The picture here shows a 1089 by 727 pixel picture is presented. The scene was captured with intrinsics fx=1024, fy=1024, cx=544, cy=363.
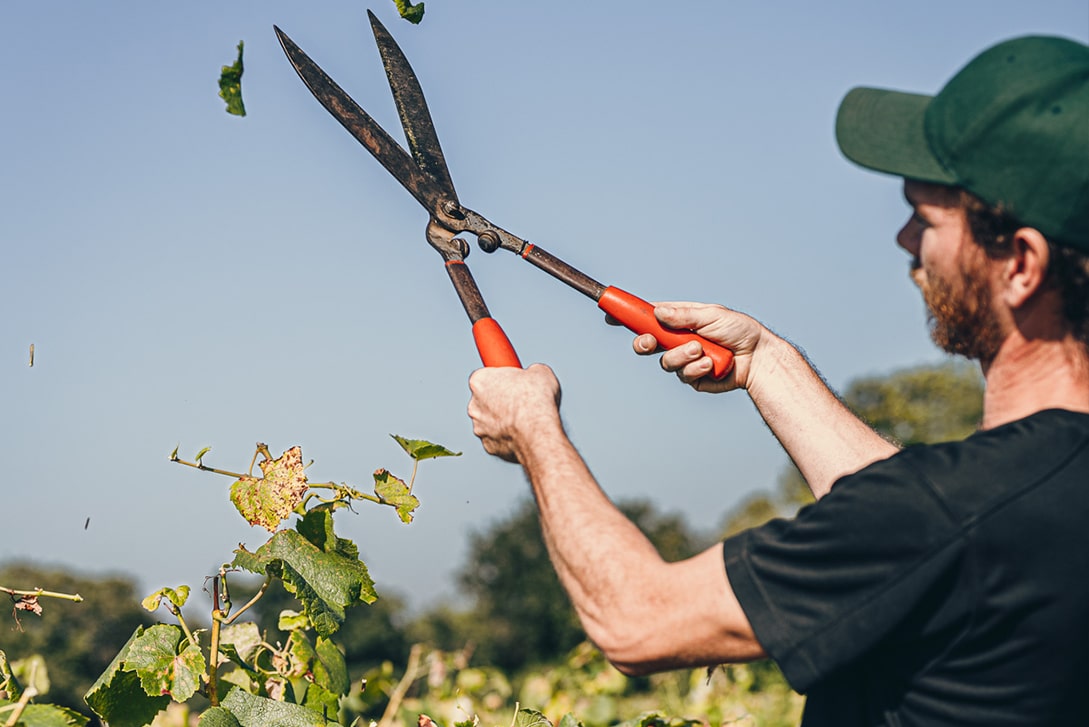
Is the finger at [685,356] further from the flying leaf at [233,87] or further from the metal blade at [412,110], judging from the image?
the flying leaf at [233,87]

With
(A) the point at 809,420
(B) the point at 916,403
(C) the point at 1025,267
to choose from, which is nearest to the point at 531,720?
(A) the point at 809,420

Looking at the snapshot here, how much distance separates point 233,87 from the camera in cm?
236

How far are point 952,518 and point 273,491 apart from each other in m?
1.37

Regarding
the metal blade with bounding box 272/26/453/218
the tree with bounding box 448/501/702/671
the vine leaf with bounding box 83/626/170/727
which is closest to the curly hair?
the metal blade with bounding box 272/26/453/218

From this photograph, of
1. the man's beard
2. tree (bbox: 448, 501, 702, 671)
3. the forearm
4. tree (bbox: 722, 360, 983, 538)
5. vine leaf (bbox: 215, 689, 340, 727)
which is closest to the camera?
the man's beard

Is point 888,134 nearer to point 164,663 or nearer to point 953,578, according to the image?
point 953,578

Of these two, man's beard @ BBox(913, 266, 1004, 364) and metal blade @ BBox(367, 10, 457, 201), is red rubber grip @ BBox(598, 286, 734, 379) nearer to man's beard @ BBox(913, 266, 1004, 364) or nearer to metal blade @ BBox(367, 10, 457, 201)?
metal blade @ BBox(367, 10, 457, 201)

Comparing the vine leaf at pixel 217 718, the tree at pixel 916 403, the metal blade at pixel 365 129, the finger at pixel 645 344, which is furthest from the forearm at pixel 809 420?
the tree at pixel 916 403

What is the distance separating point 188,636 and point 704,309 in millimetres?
1438

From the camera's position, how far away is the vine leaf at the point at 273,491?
2189 millimetres

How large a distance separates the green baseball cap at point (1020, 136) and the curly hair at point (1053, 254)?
0.06 ft

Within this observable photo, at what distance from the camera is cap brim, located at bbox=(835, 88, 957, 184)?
1788mm

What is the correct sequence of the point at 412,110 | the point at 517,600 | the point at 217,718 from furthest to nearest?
the point at 517,600 < the point at 412,110 < the point at 217,718

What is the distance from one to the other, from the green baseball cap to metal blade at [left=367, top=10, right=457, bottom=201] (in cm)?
125
